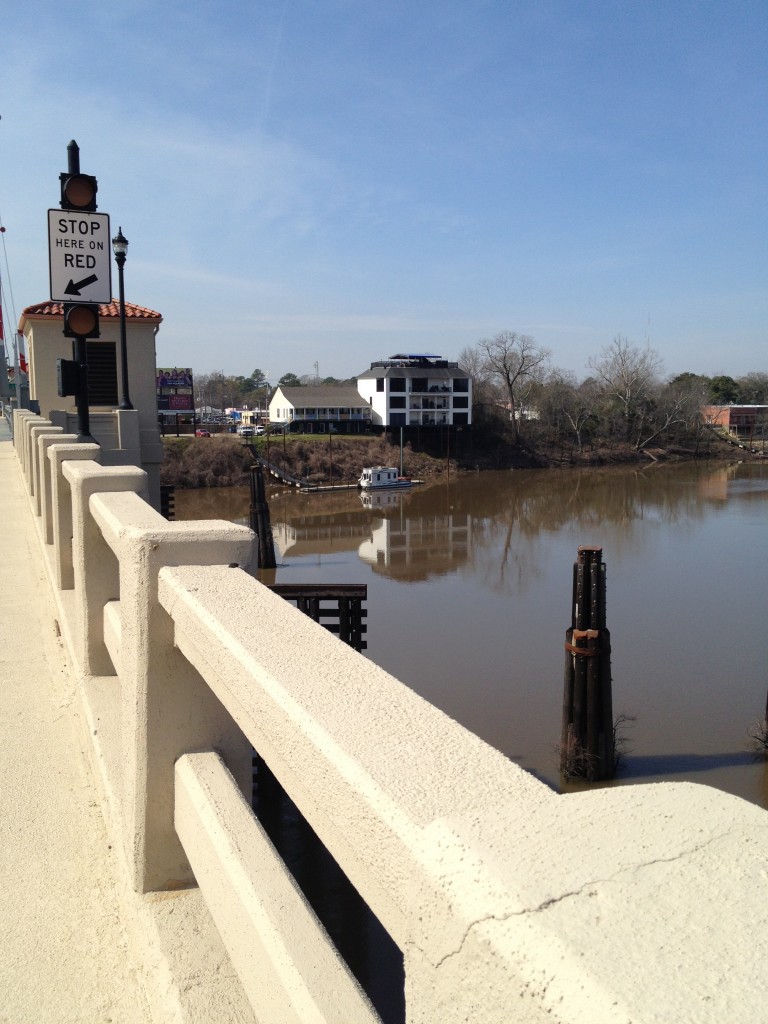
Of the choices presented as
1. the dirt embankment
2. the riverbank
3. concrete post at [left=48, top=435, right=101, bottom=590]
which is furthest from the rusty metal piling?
the riverbank

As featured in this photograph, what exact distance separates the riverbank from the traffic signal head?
45945mm

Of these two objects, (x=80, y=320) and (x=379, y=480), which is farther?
(x=379, y=480)

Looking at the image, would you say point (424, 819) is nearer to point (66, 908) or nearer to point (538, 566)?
point (66, 908)

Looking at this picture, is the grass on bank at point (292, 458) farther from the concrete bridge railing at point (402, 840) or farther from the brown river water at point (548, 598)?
the concrete bridge railing at point (402, 840)

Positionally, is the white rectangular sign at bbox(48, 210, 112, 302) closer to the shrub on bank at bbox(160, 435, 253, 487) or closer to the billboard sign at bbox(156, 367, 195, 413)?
the shrub on bank at bbox(160, 435, 253, 487)

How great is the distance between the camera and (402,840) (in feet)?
2.74

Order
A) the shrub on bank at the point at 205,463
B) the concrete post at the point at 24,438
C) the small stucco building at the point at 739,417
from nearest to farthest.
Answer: the concrete post at the point at 24,438
the shrub on bank at the point at 205,463
the small stucco building at the point at 739,417

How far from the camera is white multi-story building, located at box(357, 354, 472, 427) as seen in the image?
6825cm

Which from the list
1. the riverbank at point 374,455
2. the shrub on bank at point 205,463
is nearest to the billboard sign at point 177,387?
the riverbank at point 374,455

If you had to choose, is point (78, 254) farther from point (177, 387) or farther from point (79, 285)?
point (177, 387)

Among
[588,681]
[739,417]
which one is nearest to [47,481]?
[588,681]

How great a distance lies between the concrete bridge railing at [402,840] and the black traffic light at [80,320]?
4278mm

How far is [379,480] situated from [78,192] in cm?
→ 4768

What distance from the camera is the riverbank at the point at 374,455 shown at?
175 ft
